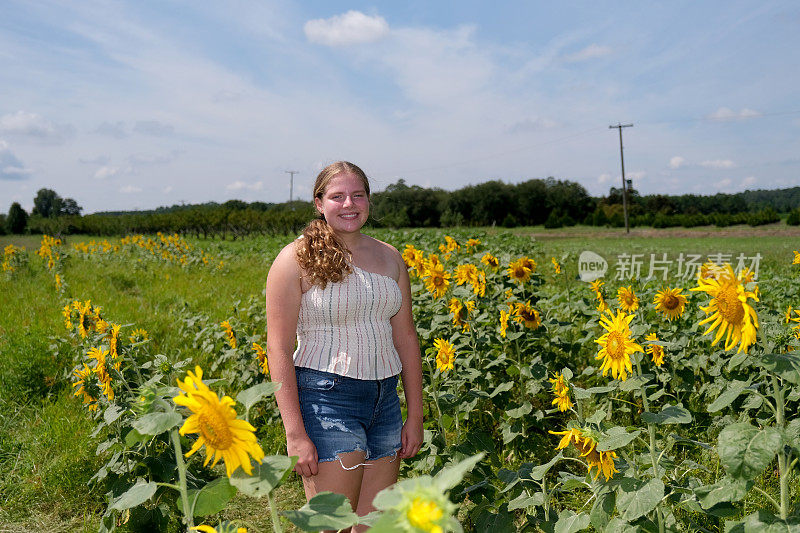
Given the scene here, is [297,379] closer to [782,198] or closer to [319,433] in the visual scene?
[319,433]

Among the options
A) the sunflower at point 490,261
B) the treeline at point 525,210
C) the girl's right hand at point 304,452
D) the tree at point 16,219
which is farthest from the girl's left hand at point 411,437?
the tree at point 16,219

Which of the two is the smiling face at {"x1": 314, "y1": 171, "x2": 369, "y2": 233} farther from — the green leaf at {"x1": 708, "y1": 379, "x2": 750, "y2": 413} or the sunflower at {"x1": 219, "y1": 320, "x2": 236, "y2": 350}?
the sunflower at {"x1": 219, "y1": 320, "x2": 236, "y2": 350}

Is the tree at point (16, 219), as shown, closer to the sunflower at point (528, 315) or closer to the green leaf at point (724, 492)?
the sunflower at point (528, 315)

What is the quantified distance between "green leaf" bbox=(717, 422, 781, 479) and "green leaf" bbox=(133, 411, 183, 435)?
128cm

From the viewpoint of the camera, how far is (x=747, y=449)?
1.48m

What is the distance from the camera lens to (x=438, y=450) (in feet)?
9.52

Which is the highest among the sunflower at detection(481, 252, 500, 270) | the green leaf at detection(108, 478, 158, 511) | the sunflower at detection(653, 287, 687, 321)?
the sunflower at detection(481, 252, 500, 270)

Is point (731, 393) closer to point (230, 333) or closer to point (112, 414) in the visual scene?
point (112, 414)

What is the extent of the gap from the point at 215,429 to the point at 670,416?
52.3 inches

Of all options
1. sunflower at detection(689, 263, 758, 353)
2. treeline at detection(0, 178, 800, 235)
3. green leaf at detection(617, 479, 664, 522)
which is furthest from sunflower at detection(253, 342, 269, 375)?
treeline at detection(0, 178, 800, 235)

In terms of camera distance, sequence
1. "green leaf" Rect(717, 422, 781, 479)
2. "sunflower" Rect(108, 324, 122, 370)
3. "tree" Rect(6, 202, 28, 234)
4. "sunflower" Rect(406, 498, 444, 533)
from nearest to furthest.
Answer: "sunflower" Rect(406, 498, 444, 533), "green leaf" Rect(717, 422, 781, 479), "sunflower" Rect(108, 324, 122, 370), "tree" Rect(6, 202, 28, 234)

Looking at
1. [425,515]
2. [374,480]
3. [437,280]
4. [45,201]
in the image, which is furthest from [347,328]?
[45,201]

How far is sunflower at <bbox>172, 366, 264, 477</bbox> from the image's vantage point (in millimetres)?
1097

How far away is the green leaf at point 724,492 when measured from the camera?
5.07ft
